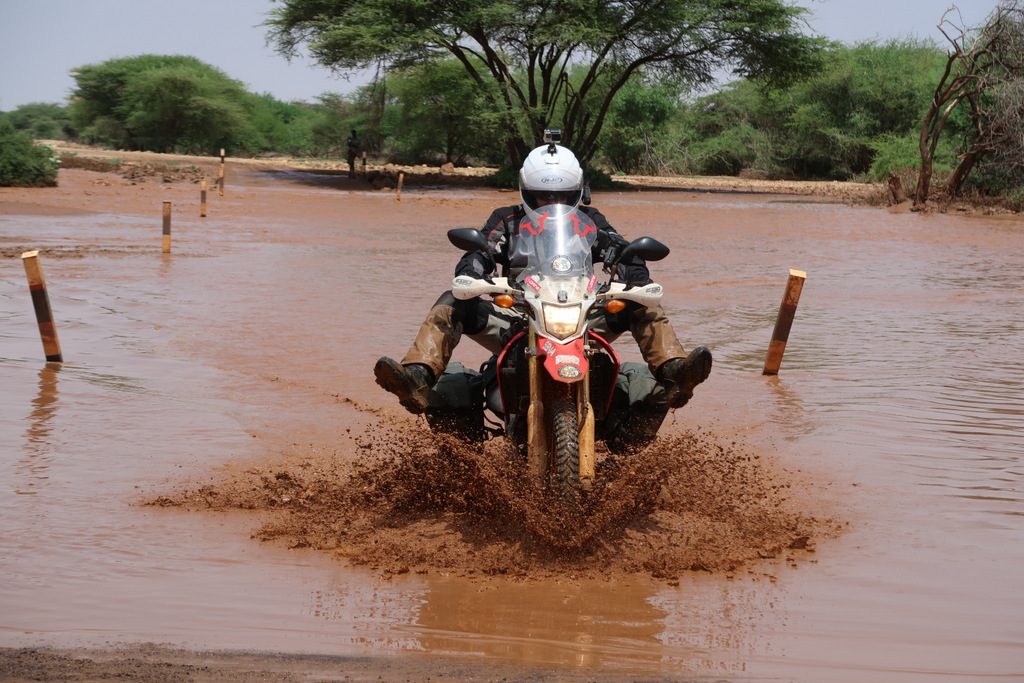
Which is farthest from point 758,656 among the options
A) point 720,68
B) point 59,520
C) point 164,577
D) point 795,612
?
point 720,68

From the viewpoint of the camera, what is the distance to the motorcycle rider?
5.79m

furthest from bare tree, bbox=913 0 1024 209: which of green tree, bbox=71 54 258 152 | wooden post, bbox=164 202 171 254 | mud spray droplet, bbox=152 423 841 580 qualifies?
green tree, bbox=71 54 258 152

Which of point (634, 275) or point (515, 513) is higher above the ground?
point (634, 275)

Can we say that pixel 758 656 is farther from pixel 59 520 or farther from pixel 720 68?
pixel 720 68

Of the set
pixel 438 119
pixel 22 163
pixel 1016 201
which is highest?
pixel 438 119

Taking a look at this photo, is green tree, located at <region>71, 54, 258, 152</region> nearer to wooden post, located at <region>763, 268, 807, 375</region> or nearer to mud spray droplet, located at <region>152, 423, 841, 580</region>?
wooden post, located at <region>763, 268, 807, 375</region>

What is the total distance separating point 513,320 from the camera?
5930 millimetres

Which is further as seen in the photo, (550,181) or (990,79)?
(990,79)

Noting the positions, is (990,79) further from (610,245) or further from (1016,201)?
(610,245)

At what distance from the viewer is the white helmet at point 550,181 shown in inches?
234

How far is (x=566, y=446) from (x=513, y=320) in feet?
2.93

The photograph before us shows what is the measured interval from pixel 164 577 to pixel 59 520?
3.52ft

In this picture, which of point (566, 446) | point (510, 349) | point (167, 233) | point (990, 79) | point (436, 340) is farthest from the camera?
point (990, 79)


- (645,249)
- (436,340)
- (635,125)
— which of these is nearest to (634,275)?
(645,249)
